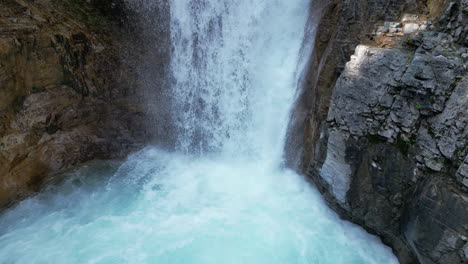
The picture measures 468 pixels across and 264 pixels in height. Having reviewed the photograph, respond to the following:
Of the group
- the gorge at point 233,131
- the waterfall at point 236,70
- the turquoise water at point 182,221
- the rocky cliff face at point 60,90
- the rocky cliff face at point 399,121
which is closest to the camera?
the rocky cliff face at point 399,121

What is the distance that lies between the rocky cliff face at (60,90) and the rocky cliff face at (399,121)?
473 cm

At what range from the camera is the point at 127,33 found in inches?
269

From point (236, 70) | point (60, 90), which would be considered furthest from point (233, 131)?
point (60, 90)

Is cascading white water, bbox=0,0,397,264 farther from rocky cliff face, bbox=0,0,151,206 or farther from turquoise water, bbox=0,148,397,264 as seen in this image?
rocky cliff face, bbox=0,0,151,206

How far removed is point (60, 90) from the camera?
647cm

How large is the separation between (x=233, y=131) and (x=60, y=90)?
4022 mm

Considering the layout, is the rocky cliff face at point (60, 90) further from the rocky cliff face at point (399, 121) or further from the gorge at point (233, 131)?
the rocky cliff face at point (399, 121)

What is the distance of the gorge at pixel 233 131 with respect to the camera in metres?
4.22

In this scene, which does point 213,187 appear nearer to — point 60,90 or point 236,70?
point 236,70

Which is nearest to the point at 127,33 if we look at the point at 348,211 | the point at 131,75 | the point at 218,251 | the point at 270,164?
the point at 131,75

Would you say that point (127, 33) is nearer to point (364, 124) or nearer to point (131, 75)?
point (131, 75)

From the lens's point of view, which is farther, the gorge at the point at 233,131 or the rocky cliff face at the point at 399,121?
the gorge at the point at 233,131

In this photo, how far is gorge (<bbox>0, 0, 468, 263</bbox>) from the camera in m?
4.22

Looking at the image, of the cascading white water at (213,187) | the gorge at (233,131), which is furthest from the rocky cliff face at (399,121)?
the cascading white water at (213,187)
